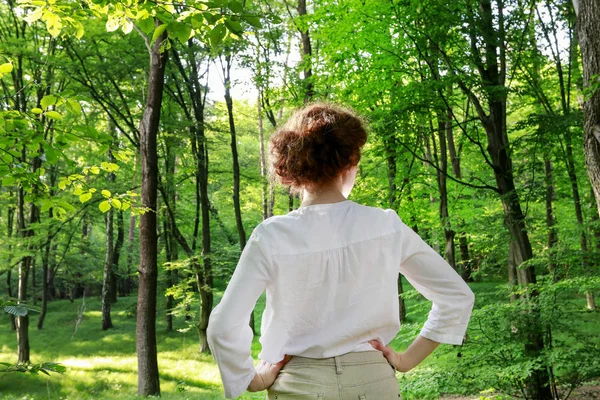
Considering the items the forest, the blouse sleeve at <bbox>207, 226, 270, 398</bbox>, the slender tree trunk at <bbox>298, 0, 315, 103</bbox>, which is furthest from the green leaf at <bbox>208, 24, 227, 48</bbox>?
the slender tree trunk at <bbox>298, 0, 315, 103</bbox>

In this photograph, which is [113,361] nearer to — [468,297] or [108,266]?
[108,266]

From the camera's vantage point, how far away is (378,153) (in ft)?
23.7

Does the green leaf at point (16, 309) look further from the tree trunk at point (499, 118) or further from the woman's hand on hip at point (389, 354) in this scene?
the tree trunk at point (499, 118)

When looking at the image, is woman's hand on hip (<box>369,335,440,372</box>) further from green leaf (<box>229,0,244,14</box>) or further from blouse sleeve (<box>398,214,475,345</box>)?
green leaf (<box>229,0,244,14</box>)

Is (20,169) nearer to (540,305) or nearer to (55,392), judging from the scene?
(540,305)

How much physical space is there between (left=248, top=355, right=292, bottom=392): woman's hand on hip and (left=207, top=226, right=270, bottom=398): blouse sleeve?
0.04 metres

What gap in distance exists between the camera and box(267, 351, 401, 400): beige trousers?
152 centimetres

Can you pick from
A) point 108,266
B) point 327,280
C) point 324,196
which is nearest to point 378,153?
point 324,196

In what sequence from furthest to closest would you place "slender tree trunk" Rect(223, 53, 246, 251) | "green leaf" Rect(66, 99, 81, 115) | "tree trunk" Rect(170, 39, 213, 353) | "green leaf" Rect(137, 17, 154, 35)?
"slender tree trunk" Rect(223, 53, 246, 251) → "tree trunk" Rect(170, 39, 213, 353) → "green leaf" Rect(66, 99, 81, 115) → "green leaf" Rect(137, 17, 154, 35)

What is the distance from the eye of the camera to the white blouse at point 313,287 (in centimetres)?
154

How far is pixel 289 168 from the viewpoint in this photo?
1.67 metres

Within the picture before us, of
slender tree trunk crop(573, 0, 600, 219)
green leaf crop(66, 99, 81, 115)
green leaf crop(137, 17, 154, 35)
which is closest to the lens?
green leaf crop(137, 17, 154, 35)

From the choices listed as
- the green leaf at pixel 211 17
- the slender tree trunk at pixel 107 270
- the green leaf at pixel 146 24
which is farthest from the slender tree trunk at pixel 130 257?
the green leaf at pixel 211 17

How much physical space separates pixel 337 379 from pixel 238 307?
367mm
